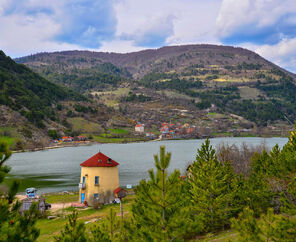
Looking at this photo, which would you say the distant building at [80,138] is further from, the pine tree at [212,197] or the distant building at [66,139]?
the pine tree at [212,197]

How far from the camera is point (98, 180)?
42000 millimetres

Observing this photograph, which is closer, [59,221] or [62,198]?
[59,221]

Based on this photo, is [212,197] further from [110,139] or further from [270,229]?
[110,139]

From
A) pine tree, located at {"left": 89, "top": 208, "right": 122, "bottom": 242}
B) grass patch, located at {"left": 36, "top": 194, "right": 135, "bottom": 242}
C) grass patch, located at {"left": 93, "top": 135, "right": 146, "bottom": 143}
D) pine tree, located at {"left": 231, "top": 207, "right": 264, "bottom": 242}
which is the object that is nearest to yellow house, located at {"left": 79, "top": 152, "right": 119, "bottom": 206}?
grass patch, located at {"left": 36, "top": 194, "right": 135, "bottom": 242}

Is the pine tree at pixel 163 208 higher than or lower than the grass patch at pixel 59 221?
higher

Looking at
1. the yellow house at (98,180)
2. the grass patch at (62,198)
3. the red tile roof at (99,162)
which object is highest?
the red tile roof at (99,162)

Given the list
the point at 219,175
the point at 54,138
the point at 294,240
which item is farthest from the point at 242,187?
the point at 54,138

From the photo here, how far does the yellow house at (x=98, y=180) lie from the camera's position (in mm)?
41750

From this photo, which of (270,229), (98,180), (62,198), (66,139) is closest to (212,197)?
(270,229)

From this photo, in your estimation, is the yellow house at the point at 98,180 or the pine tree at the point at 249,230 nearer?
the pine tree at the point at 249,230

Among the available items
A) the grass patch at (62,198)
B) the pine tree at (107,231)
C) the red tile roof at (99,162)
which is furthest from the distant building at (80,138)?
the pine tree at (107,231)

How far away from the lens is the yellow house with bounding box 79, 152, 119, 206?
41.8m

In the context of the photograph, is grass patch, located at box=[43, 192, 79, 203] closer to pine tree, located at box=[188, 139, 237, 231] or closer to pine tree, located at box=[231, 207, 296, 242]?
pine tree, located at box=[188, 139, 237, 231]

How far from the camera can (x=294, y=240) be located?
40.1 ft
